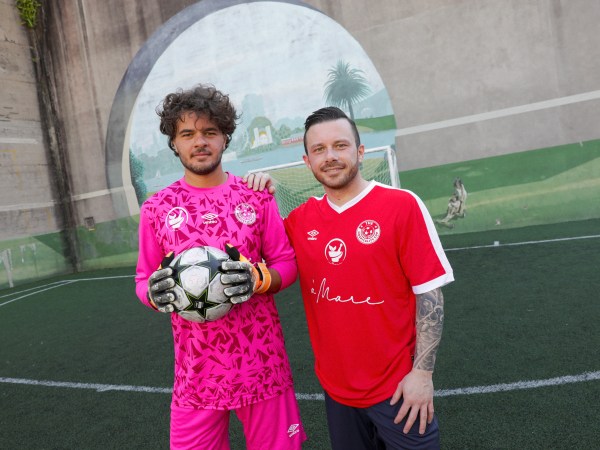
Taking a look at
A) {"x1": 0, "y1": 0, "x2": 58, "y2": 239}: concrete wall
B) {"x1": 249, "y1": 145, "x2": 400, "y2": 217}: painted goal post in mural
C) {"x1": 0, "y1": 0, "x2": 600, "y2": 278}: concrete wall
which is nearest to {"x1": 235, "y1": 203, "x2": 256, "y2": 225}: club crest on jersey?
{"x1": 249, "y1": 145, "x2": 400, "y2": 217}: painted goal post in mural

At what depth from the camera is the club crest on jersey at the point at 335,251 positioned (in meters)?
1.63

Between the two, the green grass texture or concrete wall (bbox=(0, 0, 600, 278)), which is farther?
concrete wall (bbox=(0, 0, 600, 278))

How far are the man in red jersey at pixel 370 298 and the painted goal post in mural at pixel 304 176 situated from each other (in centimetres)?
731

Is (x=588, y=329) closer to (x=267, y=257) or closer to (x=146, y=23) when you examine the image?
(x=267, y=257)

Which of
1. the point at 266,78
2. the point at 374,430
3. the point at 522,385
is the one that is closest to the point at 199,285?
the point at 374,430

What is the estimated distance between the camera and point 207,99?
182 centimetres

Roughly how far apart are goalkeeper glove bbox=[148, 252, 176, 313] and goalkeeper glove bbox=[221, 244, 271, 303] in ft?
0.58

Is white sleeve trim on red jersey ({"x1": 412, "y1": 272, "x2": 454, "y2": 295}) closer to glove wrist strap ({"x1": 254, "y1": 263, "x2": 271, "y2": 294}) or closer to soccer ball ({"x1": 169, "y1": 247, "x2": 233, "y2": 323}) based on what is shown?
glove wrist strap ({"x1": 254, "y1": 263, "x2": 271, "y2": 294})

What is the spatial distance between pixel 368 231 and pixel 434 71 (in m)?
8.30

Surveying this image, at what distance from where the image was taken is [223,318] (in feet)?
5.71

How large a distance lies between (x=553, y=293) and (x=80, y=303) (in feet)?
23.6

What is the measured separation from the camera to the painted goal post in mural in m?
9.05

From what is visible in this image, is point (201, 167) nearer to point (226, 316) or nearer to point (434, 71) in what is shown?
point (226, 316)

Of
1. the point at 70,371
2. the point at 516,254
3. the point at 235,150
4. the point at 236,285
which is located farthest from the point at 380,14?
the point at 236,285
